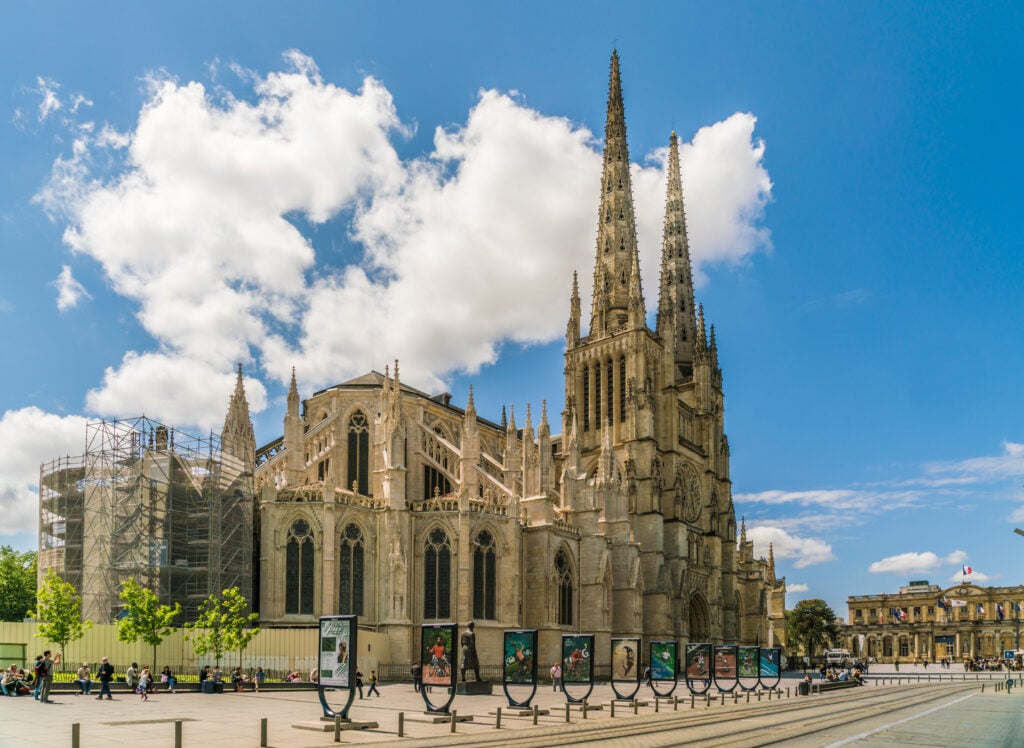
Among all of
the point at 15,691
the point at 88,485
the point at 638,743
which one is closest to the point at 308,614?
the point at 88,485

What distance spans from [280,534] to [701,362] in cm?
4762

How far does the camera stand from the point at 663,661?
37125 millimetres

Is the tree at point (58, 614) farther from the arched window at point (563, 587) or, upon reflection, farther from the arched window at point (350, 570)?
the arched window at point (563, 587)

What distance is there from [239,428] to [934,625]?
109438 millimetres

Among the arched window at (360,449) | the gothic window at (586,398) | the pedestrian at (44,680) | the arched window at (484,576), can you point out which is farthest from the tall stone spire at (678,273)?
the pedestrian at (44,680)

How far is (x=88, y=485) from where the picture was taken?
42.9 meters

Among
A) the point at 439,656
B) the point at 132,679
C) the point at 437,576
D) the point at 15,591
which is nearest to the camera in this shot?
the point at 439,656

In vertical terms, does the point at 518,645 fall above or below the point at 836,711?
above

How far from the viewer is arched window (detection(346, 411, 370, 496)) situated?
54.5 m

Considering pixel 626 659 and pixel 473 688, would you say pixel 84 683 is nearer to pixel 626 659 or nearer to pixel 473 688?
pixel 473 688

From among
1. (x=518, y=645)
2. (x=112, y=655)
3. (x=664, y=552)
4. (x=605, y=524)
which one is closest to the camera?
(x=518, y=645)

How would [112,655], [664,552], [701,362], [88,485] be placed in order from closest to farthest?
[112,655]
[88,485]
[664,552]
[701,362]

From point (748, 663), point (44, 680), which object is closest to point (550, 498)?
point (748, 663)

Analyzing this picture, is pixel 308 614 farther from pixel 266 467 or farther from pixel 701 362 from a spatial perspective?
pixel 701 362
